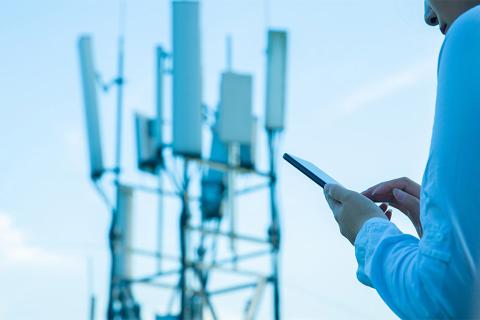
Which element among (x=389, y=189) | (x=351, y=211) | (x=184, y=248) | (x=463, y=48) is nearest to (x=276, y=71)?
(x=184, y=248)

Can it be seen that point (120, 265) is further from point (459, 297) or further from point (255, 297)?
point (459, 297)

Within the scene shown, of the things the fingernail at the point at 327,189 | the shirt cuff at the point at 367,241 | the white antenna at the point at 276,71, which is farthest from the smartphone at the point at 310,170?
the white antenna at the point at 276,71

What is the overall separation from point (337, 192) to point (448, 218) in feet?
0.82

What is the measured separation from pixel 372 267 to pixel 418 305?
11 centimetres

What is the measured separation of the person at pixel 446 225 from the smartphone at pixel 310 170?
8.4 inches

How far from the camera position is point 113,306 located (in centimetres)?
1944

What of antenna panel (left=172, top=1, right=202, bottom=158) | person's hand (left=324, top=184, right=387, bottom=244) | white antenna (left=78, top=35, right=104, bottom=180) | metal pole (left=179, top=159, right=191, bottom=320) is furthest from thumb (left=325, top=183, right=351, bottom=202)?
white antenna (left=78, top=35, right=104, bottom=180)

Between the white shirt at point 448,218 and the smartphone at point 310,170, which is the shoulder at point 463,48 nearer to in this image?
the white shirt at point 448,218

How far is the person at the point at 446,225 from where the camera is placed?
0.98 metres

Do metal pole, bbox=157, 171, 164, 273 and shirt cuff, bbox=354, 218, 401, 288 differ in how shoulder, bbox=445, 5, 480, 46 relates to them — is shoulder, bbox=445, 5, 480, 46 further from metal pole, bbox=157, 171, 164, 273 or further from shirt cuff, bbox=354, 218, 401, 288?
metal pole, bbox=157, 171, 164, 273

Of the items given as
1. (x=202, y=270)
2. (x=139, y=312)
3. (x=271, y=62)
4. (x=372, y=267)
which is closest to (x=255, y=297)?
(x=202, y=270)

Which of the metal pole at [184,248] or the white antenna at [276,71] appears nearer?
the metal pole at [184,248]

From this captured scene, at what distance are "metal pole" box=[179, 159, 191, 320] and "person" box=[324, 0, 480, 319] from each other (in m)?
15.0

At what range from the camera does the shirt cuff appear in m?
1.12
